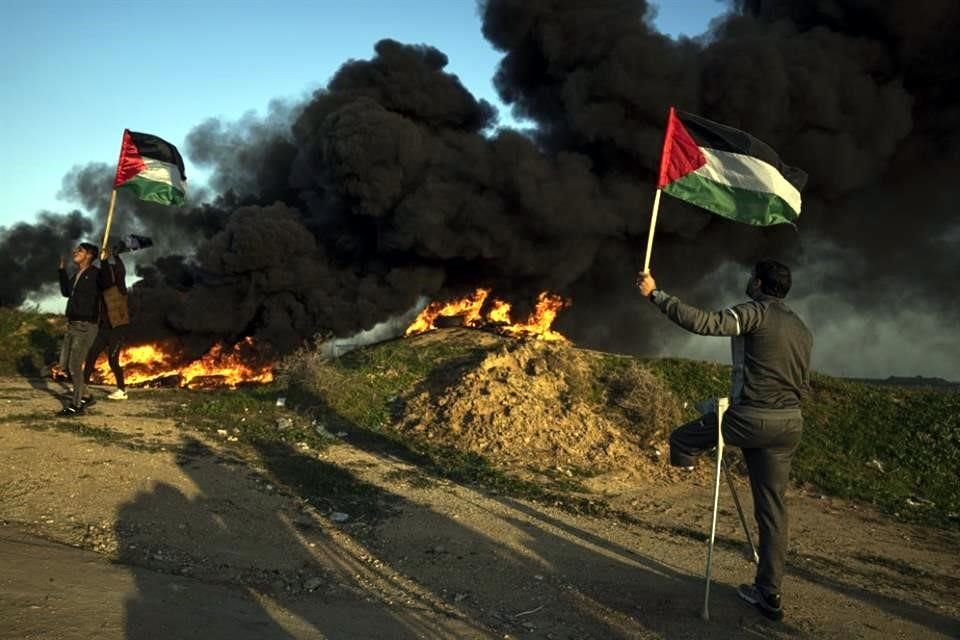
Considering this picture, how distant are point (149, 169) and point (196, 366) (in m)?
7.42

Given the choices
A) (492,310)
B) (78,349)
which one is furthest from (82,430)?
(492,310)

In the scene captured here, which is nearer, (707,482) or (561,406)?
(707,482)

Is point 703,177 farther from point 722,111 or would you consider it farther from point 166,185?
point 722,111

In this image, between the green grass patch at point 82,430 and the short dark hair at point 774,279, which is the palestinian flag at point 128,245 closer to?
the green grass patch at point 82,430

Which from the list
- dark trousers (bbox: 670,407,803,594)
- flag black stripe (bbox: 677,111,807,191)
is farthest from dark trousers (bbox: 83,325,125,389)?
dark trousers (bbox: 670,407,803,594)

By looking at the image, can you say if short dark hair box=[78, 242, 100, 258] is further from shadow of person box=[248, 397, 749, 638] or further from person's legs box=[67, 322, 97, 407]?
shadow of person box=[248, 397, 749, 638]

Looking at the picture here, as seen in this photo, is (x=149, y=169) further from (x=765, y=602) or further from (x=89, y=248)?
(x=765, y=602)

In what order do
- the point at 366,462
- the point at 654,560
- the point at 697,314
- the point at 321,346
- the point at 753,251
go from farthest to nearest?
the point at 753,251
the point at 321,346
the point at 366,462
the point at 654,560
the point at 697,314

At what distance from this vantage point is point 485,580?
5.46 m

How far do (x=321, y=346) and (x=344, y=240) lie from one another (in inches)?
265

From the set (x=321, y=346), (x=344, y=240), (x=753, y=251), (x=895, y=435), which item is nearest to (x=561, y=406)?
(x=895, y=435)

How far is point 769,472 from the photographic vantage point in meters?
5.08

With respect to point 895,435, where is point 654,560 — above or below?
below

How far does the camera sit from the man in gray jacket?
16.4 ft
